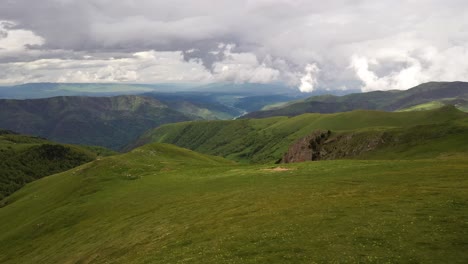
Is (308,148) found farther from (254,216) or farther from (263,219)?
(263,219)

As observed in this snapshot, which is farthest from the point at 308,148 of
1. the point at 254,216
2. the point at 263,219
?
the point at 263,219

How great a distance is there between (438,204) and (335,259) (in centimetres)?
1780

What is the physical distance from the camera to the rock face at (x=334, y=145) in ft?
435

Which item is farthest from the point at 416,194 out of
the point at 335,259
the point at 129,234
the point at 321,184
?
the point at 129,234

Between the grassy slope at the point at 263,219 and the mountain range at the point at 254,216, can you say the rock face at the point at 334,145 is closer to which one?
the mountain range at the point at 254,216

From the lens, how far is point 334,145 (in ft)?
470

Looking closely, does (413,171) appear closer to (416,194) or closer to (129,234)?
(416,194)

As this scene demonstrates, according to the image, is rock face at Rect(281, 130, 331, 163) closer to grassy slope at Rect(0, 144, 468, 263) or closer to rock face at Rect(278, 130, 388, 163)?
rock face at Rect(278, 130, 388, 163)

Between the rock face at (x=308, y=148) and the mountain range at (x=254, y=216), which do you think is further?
the rock face at (x=308, y=148)

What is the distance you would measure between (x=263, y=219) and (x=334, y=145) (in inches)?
4283

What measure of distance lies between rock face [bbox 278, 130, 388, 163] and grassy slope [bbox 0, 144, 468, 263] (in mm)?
60276

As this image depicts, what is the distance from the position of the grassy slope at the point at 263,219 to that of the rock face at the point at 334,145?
60.3 metres

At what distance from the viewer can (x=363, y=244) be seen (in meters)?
29.5

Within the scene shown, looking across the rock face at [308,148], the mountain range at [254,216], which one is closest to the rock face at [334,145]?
the rock face at [308,148]
